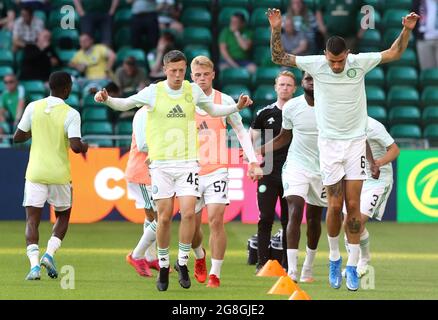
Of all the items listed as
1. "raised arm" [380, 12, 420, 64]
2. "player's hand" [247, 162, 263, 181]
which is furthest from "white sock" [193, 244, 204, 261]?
"raised arm" [380, 12, 420, 64]

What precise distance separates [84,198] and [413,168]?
18.5ft

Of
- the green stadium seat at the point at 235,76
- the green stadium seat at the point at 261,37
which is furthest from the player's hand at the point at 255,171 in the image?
the green stadium seat at the point at 261,37

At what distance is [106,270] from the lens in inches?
593

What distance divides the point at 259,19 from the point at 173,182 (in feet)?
45.3

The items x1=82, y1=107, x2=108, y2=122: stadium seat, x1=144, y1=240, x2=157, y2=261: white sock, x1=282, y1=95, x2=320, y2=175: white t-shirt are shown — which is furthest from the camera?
x1=82, y1=107, x2=108, y2=122: stadium seat

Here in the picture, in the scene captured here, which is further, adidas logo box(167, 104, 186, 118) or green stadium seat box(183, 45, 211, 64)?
green stadium seat box(183, 45, 211, 64)

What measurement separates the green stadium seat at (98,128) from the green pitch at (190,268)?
2.35 metres

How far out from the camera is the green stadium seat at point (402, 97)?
25.7m

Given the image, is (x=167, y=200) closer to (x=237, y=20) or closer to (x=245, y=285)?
(x=245, y=285)

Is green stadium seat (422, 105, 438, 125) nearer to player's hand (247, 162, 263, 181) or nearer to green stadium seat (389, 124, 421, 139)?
green stadium seat (389, 124, 421, 139)

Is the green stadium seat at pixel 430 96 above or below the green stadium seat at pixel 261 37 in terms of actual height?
below

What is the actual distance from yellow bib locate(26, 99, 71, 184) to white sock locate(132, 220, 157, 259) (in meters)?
1.06

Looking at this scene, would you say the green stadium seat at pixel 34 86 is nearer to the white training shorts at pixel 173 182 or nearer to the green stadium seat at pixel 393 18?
the green stadium seat at pixel 393 18

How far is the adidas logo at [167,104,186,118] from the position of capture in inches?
510
